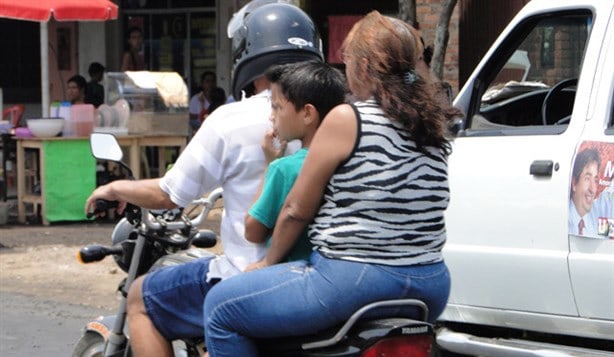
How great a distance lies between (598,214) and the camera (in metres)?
5.33

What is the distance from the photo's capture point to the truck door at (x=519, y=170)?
5574 mm

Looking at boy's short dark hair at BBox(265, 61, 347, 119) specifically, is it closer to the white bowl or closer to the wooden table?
the wooden table

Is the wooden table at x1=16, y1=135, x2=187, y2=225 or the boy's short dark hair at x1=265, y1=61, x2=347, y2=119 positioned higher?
the boy's short dark hair at x1=265, y1=61, x2=347, y2=119

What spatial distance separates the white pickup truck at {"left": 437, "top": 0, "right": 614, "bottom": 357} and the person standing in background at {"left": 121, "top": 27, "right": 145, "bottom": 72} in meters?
11.3

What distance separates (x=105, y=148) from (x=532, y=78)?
3.11 meters

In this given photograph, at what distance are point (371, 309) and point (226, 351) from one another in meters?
0.47

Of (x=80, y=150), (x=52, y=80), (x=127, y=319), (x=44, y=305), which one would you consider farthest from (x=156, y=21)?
(x=127, y=319)

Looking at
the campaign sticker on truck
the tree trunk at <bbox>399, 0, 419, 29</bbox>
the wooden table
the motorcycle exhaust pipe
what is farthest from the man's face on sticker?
the wooden table

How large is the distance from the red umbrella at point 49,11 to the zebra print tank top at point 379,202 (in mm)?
9696

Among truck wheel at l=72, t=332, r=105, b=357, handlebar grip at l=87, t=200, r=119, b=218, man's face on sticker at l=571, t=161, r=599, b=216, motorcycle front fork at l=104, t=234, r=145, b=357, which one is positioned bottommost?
truck wheel at l=72, t=332, r=105, b=357

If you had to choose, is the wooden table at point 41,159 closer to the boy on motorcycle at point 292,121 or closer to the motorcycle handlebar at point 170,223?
the motorcycle handlebar at point 170,223

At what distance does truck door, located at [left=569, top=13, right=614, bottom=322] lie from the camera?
532 centimetres

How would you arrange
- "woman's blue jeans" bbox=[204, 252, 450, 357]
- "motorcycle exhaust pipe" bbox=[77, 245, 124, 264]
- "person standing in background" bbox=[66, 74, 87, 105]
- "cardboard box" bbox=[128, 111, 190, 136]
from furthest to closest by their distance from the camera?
"person standing in background" bbox=[66, 74, 87, 105] < "cardboard box" bbox=[128, 111, 190, 136] < "motorcycle exhaust pipe" bbox=[77, 245, 124, 264] < "woman's blue jeans" bbox=[204, 252, 450, 357]

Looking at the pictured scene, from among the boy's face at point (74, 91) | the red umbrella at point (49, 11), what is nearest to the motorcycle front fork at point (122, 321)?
the red umbrella at point (49, 11)
